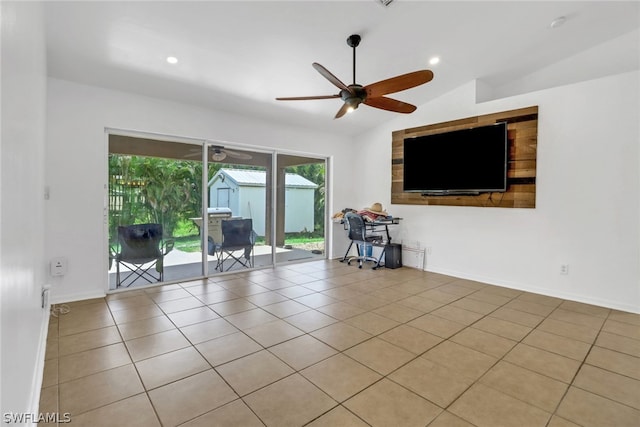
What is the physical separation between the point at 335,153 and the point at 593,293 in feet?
15.1

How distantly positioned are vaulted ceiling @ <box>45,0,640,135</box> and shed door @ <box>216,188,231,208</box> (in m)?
1.28

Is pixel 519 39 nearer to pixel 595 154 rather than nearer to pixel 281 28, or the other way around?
pixel 595 154

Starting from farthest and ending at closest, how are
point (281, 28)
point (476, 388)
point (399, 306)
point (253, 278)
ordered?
point (253, 278) < point (399, 306) < point (281, 28) < point (476, 388)

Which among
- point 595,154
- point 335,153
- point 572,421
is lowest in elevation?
point 572,421

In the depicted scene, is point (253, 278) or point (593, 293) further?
point (253, 278)

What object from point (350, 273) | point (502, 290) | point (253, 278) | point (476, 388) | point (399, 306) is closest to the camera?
point (476, 388)

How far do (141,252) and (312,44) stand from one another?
11.6 ft

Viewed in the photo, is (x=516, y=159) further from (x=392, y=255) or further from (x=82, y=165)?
(x=82, y=165)

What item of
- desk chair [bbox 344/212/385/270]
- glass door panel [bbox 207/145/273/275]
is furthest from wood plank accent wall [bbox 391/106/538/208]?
glass door panel [bbox 207/145/273/275]

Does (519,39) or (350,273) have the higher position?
(519,39)

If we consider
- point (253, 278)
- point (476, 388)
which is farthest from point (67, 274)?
point (476, 388)

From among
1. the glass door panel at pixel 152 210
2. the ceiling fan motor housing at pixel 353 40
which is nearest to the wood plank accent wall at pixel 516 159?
the ceiling fan motor housing at pixel 353 40

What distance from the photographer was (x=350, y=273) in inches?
208

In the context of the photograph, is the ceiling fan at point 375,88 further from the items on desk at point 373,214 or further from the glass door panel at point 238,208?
the items on desk at point 373,214
